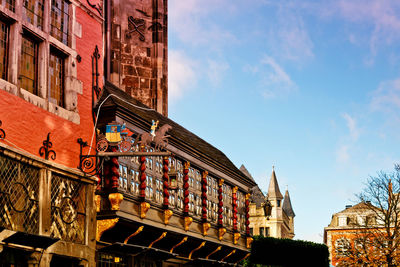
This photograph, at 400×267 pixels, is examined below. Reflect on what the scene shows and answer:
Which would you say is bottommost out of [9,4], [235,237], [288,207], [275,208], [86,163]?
[235,237]

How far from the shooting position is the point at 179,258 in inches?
929

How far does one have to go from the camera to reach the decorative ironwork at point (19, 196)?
521 inches

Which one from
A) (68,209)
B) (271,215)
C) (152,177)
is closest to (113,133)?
(68,209)

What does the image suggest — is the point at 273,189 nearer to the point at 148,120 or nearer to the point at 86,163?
the point at 148,120

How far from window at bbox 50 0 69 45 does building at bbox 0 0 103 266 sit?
0.02m

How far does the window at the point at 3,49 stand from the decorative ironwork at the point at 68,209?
2.67 m

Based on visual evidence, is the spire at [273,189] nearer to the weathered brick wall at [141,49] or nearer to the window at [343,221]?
the window at [343,221]

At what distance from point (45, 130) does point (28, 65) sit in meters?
1.56

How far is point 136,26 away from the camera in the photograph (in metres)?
34.8

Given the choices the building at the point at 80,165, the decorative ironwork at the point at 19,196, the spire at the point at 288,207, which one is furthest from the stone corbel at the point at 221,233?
the spire at the point at 288,207

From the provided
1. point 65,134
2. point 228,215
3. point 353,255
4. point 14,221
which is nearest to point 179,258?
point 228,215

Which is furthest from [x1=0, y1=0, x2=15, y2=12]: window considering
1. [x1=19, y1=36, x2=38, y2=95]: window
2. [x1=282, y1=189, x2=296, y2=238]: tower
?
[x1=282, y1=189, x2=296, y2=238]: tower

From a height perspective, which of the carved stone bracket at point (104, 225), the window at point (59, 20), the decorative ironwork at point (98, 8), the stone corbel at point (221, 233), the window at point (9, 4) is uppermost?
the decorative ironwork at point (98, 8)

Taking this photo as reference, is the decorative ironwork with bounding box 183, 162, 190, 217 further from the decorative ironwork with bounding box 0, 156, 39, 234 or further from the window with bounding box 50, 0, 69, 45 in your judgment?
the decorative ironwork with bounding box 0, 156, 39, 234
